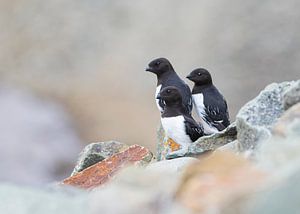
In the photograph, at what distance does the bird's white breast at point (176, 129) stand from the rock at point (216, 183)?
5716 mm

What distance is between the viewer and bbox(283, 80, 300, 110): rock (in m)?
5.49

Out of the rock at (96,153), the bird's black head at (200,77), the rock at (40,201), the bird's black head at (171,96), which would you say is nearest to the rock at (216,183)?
the rock at (40,201)

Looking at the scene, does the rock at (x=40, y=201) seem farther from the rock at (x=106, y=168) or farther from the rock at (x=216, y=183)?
the rock at (x=106, y=168)

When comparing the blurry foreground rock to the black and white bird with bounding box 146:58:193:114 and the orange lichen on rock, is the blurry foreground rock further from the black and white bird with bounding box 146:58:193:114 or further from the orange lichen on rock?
the black and white bird with bounding box 146:58:193:114

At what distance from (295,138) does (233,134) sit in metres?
3.37

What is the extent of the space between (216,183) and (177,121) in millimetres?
6190

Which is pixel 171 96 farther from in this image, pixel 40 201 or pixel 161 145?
pixel 40 201

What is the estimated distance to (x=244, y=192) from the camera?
3.68m

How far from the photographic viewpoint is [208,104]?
10.9 m

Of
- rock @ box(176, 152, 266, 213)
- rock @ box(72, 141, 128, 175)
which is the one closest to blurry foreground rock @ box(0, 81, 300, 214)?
rock @ box(176, 152, 266, 213)

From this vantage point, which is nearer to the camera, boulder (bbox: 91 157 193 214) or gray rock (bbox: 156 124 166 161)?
boulder (bbox: 91 157 193 214)

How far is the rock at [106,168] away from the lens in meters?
7.85

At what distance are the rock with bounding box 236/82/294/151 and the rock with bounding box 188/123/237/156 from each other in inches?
56.5

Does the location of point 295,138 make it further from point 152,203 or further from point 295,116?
point 152,203
